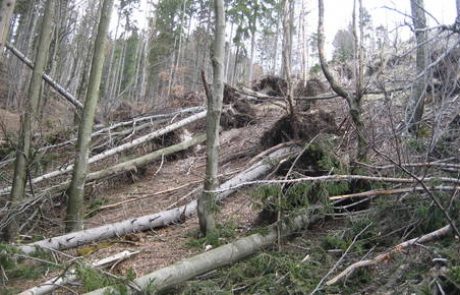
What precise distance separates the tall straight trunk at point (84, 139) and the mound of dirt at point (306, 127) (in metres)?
3.09

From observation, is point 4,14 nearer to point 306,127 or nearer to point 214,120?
point 214,120

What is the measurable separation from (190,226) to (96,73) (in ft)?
8.47

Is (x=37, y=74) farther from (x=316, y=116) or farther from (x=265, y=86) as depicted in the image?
(x=265, y=86)

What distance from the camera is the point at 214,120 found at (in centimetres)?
522

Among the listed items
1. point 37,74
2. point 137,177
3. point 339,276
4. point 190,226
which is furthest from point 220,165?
point 339,276

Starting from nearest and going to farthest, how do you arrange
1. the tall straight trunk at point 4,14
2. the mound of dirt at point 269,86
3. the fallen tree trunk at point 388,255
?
1. the fallen tree trunk at point 388,255
2. the tall straight trunk at point 4,14
3. the mound of dirt at point 269,86

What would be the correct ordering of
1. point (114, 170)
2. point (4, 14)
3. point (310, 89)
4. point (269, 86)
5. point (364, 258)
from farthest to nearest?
1. point (269, 86)
2. point (310, 89)
3. point (114, 170)
4. point (4, 14)
5. point (364, 258)

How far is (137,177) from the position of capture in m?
8.51

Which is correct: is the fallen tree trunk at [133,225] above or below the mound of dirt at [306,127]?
below

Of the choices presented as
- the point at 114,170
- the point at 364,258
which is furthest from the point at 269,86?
the point at 364,258

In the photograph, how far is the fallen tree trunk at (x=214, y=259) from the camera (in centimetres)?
→ 381

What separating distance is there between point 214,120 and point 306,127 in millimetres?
2446

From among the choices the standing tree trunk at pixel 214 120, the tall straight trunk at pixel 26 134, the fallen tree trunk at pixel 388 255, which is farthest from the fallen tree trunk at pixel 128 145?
the fallen tree trunk at pixel 388 255

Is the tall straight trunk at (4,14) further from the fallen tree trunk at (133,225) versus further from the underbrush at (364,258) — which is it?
the underbrush at (364,258)
